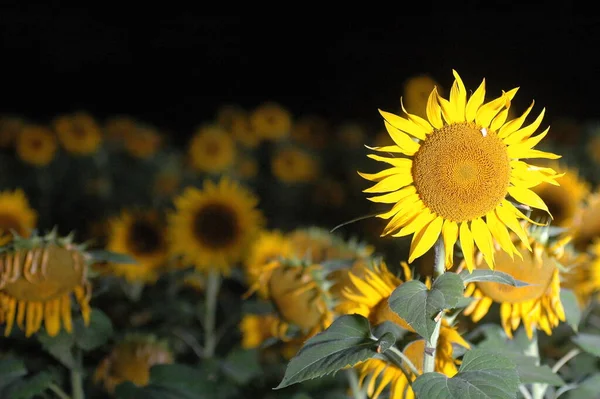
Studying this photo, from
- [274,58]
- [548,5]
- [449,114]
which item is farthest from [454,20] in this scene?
[449,114]

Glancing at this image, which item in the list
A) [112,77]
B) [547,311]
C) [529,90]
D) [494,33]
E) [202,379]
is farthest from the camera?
[112,77]

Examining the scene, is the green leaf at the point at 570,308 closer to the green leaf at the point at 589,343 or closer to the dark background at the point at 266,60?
the green leaf at the point at 589,343

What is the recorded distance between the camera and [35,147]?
3.59m

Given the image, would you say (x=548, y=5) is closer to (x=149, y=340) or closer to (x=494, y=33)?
(x=494, y=33)

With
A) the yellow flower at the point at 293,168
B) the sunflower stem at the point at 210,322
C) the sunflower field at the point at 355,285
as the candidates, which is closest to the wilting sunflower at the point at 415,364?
the sunflower field at the point at 355,285

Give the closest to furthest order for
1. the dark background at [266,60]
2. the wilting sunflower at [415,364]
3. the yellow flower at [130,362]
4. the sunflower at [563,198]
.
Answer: the wilting sunflower at [415,364], the yellow flower at [130,362], the sunflower at [563,198], the dark background at [266,60]

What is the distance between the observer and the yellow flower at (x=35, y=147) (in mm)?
3578

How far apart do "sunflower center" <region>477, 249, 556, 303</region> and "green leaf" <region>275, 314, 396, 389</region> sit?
0.24m

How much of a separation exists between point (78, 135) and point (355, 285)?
2.81 metres

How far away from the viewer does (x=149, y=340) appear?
1.68 m

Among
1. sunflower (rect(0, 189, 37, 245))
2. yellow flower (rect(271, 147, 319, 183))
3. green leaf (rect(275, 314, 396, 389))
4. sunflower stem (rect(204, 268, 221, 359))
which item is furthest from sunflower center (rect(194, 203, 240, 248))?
yellow flower (rect(271, 147, 319, 183))

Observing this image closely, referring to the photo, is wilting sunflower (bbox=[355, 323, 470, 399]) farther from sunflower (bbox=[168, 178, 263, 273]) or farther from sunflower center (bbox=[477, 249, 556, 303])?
sunflower (bbox=[168, 178, 263, 273])

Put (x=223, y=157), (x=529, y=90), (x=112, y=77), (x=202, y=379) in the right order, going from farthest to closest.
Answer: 1. (x=112, y=77)
2. (x=529, y=90)
3. (x=223, y=157)
4. (x=202, y=379)

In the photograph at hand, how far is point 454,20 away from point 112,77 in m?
3.43
